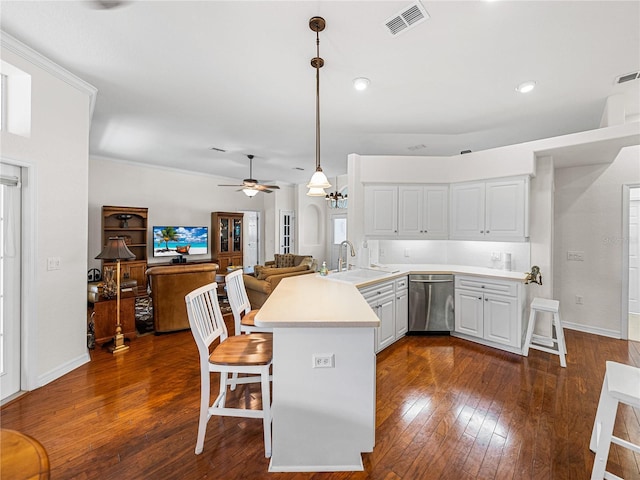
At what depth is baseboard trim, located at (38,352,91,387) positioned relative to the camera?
8.81 ft

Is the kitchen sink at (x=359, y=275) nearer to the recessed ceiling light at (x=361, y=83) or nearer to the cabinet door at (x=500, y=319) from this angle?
the cabinet door at (x=500, y=319)

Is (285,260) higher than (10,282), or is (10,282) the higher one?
(10,282)

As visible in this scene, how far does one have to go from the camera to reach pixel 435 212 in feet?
14.1

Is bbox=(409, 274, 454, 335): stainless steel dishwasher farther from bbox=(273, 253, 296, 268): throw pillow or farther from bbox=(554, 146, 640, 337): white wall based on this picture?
bbox=(273, 253, 296, 268): throw pillow

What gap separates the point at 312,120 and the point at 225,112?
1146 mm

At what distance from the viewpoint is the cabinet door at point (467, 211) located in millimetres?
4004

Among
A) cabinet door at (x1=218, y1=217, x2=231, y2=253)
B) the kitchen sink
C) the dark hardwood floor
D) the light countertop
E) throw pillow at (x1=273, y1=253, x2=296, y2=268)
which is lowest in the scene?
the dark hardwood floor

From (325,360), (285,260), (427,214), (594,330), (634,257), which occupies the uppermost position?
(427,214)

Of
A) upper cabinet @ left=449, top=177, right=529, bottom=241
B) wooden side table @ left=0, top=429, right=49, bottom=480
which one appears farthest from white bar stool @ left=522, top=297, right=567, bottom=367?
wooden side table @ left=0, top=429, right=49, bottom=480

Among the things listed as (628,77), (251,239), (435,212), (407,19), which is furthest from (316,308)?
(251,239)

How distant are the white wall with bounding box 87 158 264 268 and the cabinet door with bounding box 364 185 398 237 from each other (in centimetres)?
517

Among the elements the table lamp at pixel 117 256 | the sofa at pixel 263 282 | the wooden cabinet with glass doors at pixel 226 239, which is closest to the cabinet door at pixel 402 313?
the sofa at pixel 263 282

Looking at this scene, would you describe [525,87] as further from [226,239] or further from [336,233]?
[226,239]

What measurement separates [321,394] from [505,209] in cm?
343
